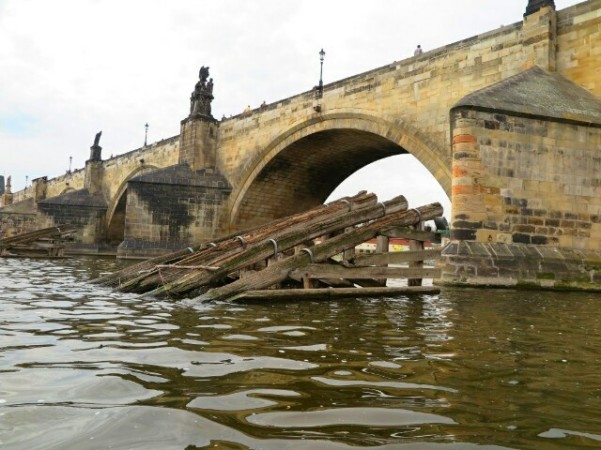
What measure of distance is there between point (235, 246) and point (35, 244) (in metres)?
15.7

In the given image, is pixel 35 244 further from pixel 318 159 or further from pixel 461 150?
pixel 461 150

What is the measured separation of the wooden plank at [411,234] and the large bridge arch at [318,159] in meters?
4.64

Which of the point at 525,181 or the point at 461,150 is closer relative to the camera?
the point at 461,150

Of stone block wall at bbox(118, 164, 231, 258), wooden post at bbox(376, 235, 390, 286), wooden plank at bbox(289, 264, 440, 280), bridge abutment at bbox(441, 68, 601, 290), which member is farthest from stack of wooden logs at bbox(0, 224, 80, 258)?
bridge abutment at bbox(441, 68, 601, 290)

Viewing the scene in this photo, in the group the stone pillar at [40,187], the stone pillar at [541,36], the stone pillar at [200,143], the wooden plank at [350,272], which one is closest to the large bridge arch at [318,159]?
the stone pillar at [200,143]

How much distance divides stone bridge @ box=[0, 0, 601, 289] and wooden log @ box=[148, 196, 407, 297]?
195 centimetres

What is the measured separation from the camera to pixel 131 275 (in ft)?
26.4

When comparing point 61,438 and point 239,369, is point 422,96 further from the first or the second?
point 61,438

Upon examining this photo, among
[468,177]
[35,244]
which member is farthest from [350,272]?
[35,244]

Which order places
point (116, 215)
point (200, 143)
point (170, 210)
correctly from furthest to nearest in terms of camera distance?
1. point (116, 215)
2. point (200, 143)
3. point (170, 210)

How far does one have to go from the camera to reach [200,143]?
2294cm

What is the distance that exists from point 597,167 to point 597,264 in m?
1.93

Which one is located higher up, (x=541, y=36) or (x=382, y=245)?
(x=541, y=36)

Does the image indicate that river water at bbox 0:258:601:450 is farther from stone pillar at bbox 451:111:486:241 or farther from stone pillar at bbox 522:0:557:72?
stone pillar at bbox 522:0:557:72
